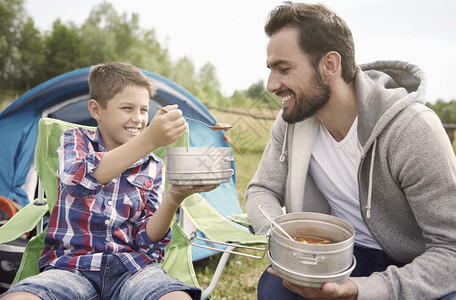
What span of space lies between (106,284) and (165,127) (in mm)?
771

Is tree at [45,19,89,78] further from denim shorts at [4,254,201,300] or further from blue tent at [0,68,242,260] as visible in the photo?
denim shorts at [4,254,201,300]

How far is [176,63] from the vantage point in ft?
142

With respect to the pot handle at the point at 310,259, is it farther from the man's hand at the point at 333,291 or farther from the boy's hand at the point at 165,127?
the boy's hand at the point at 165,127

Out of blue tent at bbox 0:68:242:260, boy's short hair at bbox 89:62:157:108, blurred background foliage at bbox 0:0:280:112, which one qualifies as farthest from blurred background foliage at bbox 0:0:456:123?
boy's short hair at bbox 89:62:157:108

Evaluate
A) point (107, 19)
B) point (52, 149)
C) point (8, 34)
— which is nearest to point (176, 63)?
point (107, 19)

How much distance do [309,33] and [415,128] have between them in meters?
0.68

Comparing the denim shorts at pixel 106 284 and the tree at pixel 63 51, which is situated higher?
the tree at pixel 63 51

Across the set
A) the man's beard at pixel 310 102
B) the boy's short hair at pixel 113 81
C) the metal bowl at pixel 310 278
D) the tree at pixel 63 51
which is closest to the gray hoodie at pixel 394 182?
the man's beard at pixel 310 102

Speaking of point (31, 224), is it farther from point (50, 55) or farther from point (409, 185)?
point (50, 55)

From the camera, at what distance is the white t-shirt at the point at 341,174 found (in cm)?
175

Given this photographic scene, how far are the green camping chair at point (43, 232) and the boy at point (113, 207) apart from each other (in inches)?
5.3

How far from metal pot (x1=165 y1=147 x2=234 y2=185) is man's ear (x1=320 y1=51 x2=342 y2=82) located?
814 mm

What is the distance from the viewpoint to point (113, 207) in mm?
1673

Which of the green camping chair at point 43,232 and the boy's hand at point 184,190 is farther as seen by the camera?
the green camping chair at point 43,232
